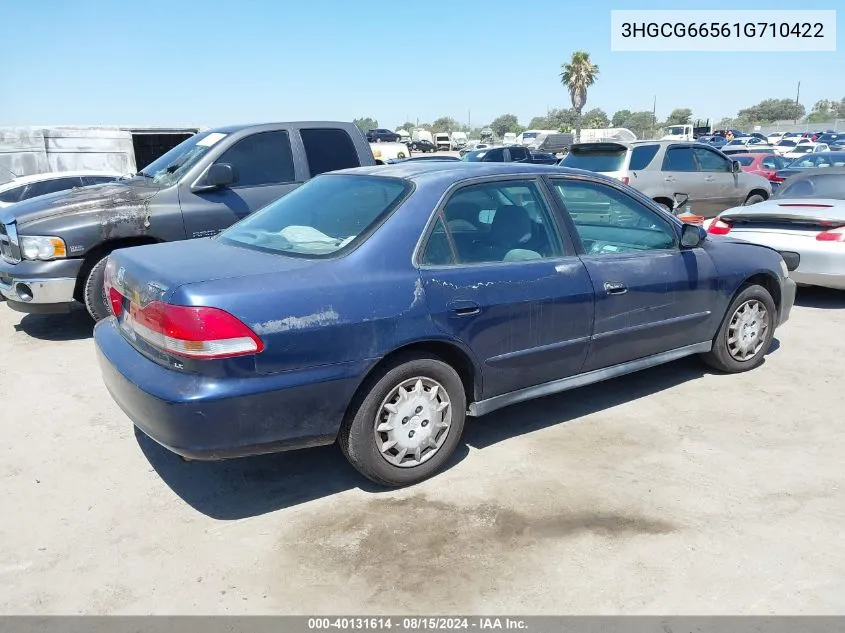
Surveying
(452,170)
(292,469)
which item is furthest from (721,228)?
(292,469)

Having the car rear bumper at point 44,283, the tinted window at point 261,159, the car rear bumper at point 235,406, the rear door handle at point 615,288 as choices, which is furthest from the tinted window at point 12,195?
the rear door handle at point 615,288

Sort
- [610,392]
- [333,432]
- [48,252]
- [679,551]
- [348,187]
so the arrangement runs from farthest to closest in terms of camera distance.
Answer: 1. [48,252]
2. [610,392]
3. [348,187]
4. [333,432]
5. [679,551]

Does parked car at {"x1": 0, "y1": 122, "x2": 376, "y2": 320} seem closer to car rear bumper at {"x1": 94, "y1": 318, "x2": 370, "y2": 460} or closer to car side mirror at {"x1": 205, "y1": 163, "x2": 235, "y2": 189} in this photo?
car side mirror at {"x1": 205, "y1": 163, "x2": 235, "y2": 189}

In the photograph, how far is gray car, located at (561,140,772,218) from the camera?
10445mm

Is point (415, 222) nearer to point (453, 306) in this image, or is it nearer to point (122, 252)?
point (453, 306)

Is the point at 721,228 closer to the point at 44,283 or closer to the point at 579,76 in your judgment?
the point at 44,283

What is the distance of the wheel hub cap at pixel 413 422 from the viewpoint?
133 inches

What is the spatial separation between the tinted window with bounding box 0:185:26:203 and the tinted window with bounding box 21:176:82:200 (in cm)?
7

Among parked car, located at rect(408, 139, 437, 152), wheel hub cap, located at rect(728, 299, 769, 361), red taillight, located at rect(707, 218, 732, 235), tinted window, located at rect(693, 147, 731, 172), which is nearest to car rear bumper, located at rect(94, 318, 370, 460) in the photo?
wheel hub cap, located at rect(728, 299, 769, 361)

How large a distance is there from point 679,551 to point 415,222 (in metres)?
1.99

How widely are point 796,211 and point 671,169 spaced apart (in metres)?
3.91

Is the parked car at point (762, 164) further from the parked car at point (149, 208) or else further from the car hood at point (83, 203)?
the car hood at point (83, 203)
